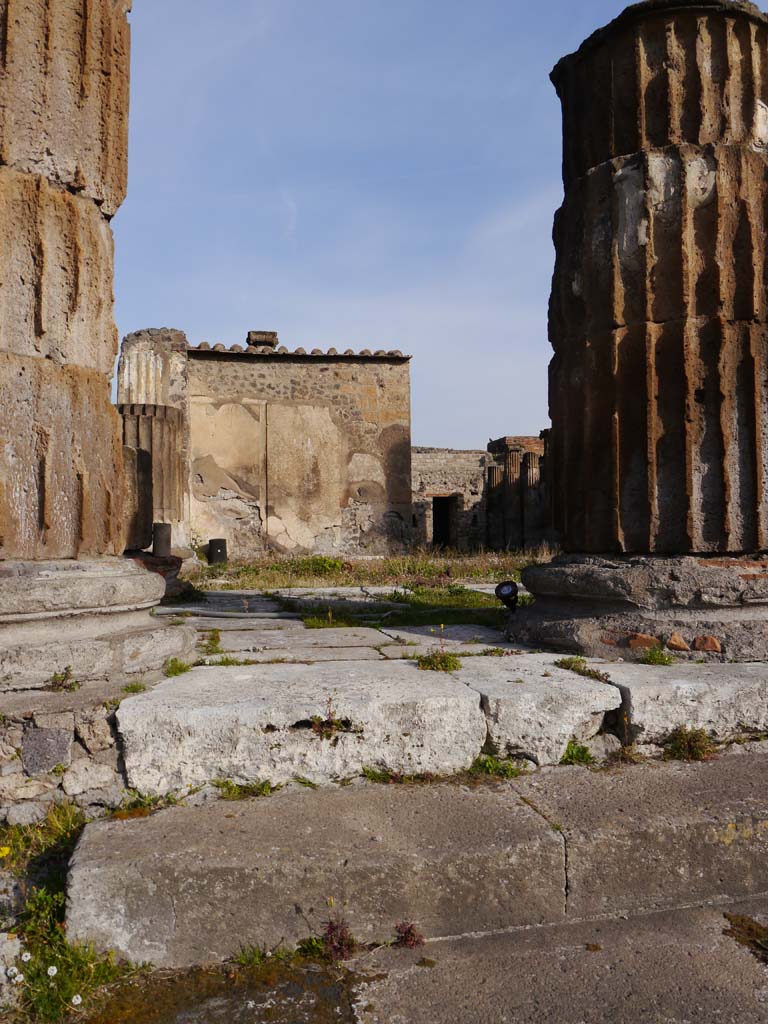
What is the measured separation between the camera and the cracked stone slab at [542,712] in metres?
2.82

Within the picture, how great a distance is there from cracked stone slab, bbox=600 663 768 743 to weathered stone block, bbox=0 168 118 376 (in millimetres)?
2615

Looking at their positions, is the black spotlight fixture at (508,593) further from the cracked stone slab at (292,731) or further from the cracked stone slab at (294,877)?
the cracked stone slab at (294,877)

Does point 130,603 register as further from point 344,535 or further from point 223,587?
point 344,535

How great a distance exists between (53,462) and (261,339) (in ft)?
49.4

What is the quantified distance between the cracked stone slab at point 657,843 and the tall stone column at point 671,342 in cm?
109

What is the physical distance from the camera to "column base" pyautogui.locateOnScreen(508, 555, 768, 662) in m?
3.50

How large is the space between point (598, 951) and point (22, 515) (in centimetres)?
253

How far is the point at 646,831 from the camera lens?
2.35 m

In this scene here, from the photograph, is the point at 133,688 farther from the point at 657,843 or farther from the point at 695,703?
the point at 695,703

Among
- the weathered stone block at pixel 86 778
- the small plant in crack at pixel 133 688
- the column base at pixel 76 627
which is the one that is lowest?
the weathered stone block at pixel 86 778

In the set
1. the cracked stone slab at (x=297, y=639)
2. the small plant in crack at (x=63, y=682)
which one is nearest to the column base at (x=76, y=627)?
the small plant in crack at (x=63, y=682)

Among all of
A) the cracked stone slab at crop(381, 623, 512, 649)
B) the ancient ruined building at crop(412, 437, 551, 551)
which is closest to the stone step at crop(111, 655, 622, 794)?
the cracked stone slab at crop(381, 623, 512, 649)

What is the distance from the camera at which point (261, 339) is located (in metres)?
17.7

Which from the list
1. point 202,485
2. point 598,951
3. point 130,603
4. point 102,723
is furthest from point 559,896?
point 202,485
